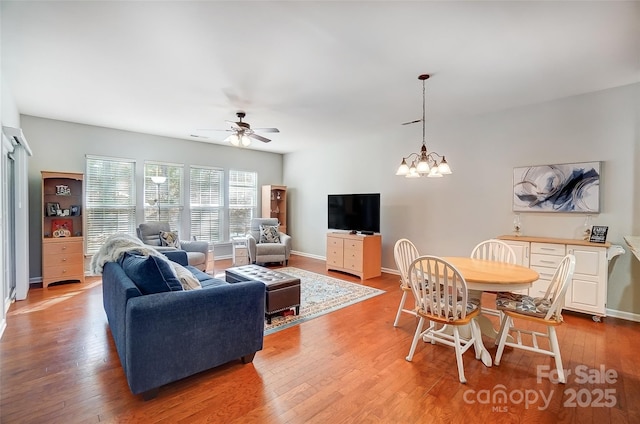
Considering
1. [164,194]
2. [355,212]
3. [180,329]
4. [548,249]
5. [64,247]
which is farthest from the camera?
[164,194]

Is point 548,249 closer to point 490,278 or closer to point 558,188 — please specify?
point 558,188

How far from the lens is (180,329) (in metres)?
2.04

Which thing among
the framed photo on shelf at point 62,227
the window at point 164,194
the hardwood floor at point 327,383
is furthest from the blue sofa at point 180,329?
the window at point 164,194

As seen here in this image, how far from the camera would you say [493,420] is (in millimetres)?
1817

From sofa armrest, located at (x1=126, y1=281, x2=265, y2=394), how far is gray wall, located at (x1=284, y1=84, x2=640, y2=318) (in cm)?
355

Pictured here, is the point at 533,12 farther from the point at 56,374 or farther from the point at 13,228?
the point at 13,228

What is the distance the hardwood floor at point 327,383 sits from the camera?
1850 millimetres

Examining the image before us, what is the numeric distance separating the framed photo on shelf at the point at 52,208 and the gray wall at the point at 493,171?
189 inches

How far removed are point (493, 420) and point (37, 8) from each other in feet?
13.6

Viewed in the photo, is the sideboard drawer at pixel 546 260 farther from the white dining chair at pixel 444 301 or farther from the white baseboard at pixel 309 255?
the white baseboard at pixel 309 255

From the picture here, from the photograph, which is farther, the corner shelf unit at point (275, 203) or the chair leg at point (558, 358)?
the corner shelf unit at point (275, 203)

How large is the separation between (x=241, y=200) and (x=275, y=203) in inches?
33.0

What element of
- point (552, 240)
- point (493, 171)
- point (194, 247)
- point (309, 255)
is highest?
point (493, 171)

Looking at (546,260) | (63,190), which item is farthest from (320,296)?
(63,190)
